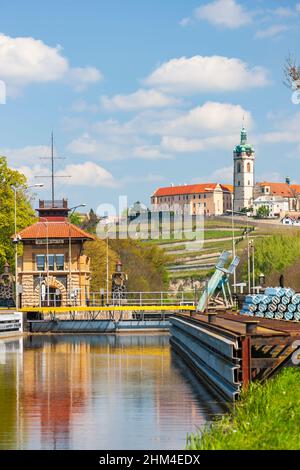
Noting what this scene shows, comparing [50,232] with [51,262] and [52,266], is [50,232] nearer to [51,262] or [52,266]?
[51,262]

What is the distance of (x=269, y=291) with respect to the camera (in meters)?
55.6

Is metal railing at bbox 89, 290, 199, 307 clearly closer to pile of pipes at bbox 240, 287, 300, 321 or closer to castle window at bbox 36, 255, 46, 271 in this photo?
castle window at bbox 36, 255, 46, 271

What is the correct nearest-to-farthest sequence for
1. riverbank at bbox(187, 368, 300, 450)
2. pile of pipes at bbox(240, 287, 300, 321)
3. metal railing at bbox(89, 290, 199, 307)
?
riverbank at bbox(187, 368, 300, 450) → pile of pipes at bbox(240, 287, 300, 321) → metal railing at bbox(89, 290, 199, 307)

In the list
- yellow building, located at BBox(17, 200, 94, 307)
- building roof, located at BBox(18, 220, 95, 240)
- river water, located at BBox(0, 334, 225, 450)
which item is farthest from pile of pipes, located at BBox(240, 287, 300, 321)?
yellow building, located at BBox(17, 200, 94, 307)

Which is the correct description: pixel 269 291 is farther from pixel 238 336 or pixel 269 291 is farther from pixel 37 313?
pixel 37 313

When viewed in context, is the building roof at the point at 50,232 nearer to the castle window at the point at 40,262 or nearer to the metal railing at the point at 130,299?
the castle window at the point at 40,262

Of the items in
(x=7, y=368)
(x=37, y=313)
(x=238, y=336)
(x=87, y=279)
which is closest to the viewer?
(x=238, y=336)

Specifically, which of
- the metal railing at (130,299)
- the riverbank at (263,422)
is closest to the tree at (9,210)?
the metal railing at (130,299)

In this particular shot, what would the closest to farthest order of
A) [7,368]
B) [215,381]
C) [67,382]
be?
[215,381] → [67,382] → [7,368]

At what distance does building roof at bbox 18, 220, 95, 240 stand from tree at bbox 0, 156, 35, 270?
1231 millimetres

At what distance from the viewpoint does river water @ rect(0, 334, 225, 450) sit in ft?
68.6

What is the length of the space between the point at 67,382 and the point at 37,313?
178 ft

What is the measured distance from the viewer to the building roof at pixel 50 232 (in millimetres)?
98125
